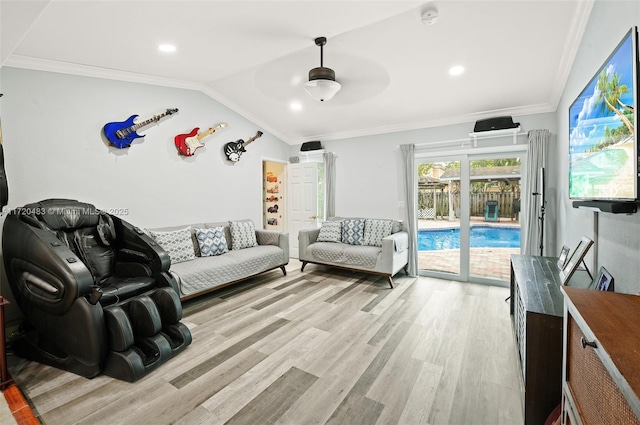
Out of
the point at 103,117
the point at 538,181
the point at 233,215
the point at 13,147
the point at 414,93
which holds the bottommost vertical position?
the point at 233,215

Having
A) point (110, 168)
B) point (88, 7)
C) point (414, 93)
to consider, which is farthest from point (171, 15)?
point (414, 93)

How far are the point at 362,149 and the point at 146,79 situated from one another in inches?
133

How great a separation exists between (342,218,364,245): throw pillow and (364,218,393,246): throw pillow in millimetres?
87

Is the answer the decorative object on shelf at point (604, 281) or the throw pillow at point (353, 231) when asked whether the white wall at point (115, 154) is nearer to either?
the throw pillow at point (353, 231)

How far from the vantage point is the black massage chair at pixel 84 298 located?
203 centimetres

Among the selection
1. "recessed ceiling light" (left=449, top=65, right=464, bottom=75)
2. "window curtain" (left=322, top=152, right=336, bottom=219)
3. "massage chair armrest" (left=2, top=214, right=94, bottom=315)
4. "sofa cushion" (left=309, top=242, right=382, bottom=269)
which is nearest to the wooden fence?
"sofa cushion" (left=309, top=242, right=382, bottom=269)

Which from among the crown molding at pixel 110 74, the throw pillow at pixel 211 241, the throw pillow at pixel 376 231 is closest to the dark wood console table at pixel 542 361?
the throw pillow at pixel 376 231

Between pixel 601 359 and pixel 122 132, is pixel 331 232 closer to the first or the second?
pixel 122 132

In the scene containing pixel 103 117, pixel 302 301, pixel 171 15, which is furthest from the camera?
pixel 302 301

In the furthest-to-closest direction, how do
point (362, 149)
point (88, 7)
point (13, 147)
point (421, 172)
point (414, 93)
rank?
point (362, 149), point (421, 172), point (414, 93), point (13, 147), point (88, 7)

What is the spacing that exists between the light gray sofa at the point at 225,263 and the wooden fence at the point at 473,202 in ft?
7.61

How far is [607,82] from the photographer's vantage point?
1440mm

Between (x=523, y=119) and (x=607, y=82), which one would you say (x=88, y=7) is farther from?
(x=523, y=119)

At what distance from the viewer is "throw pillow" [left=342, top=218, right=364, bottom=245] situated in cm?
473
